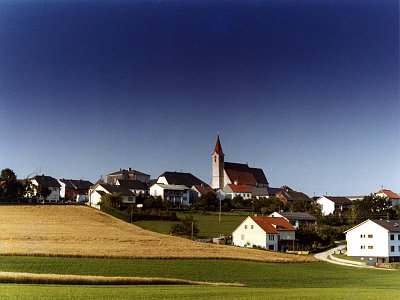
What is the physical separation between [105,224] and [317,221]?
30.8 metres

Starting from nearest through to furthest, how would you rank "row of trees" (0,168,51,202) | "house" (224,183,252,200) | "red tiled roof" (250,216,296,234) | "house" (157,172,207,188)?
"red tiled roof" (250,216,296,234)
"row of trees" (0,168,51,202)
"house" (224,183,252,200)
"house" (157,172,207,188)

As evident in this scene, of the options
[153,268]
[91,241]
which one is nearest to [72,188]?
[91,241]

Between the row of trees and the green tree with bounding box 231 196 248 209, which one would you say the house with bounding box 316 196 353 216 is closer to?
the green tree with bounding box 231 196 248 209

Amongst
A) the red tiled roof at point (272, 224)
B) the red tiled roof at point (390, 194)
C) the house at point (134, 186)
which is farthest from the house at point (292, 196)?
the red tiled roof at point (272, 224)

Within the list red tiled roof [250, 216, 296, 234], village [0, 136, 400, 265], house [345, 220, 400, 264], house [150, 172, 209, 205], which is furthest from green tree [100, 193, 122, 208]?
house [345, 220, 400, 264]

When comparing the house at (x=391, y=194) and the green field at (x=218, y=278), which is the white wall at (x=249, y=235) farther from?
the house at (x=391, y=194)

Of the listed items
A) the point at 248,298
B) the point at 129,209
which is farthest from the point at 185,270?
the point at 129,209

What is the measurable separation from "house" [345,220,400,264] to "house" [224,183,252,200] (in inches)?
2205

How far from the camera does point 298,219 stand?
65.8 m

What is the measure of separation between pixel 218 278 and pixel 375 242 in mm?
28541

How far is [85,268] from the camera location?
2950cm

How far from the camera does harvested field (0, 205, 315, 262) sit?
116 ft

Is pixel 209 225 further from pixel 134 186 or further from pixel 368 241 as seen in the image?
pixel 134 186

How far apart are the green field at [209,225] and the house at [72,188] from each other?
36.9 metres
